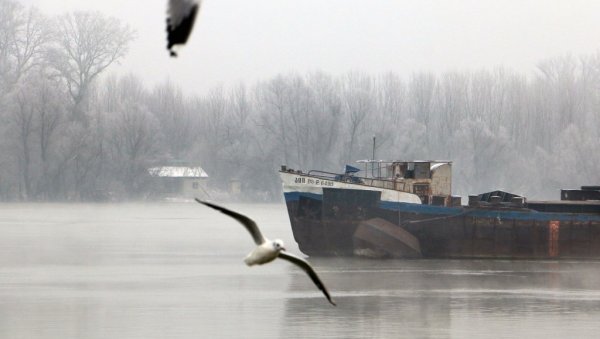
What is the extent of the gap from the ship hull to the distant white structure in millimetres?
77213

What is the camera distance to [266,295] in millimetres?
35281

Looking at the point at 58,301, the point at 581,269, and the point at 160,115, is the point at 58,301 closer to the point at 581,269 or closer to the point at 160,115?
the point at 581,269

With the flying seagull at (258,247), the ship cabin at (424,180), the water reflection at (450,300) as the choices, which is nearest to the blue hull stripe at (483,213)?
the ship cabin at (424,180)

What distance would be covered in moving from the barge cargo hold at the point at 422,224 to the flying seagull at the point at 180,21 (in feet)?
154

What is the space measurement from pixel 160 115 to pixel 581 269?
303 ft

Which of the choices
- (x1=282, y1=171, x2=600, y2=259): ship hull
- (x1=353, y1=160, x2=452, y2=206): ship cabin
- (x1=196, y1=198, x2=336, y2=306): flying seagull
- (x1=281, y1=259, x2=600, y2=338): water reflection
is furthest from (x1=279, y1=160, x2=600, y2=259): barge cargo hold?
(x1=196, y1=198, x2=336, y2=306): flying seagull

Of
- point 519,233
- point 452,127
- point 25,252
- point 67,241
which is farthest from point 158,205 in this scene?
point 519,233

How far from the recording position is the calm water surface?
88.8ft

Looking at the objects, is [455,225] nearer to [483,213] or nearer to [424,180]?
[483,213]

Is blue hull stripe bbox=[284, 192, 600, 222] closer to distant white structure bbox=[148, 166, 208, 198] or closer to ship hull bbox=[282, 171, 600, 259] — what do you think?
ship hull bbox=[282, 171, 600, 259]

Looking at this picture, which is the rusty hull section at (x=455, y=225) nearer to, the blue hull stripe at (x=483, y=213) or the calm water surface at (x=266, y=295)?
the blue hull stripe at (x=483, y=213)

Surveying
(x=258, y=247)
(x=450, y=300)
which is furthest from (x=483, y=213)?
(x=258, y=247)

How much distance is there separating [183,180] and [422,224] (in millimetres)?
81477

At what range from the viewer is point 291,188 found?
49.9m
